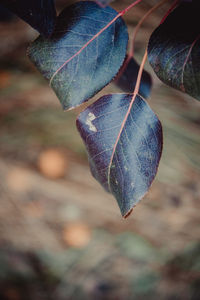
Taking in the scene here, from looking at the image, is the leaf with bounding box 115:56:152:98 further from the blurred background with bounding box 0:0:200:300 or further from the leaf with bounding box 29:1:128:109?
the blurred background with bounding box 0:0:200:300

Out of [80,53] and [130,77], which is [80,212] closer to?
[130,77]

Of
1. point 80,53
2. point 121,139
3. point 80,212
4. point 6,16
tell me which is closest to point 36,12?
point 80,53

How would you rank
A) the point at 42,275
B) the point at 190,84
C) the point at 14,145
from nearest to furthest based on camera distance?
the point at 190,84
the point at 42,275
the point at 14,145

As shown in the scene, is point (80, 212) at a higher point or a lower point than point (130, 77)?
lower

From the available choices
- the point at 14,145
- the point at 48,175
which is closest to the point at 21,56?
the point at 14,145

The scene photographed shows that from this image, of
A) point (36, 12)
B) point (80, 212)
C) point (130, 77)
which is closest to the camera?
point (36, 12)

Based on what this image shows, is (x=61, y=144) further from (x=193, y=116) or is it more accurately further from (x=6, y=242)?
(x=193, y=116)

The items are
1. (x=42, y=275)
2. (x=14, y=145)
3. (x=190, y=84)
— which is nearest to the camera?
(x=190, y=84)

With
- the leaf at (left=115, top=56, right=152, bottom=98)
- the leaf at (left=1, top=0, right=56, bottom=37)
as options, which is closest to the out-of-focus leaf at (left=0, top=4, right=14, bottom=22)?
the leaf at (left=115, top=56, right=152, bottom=98)
